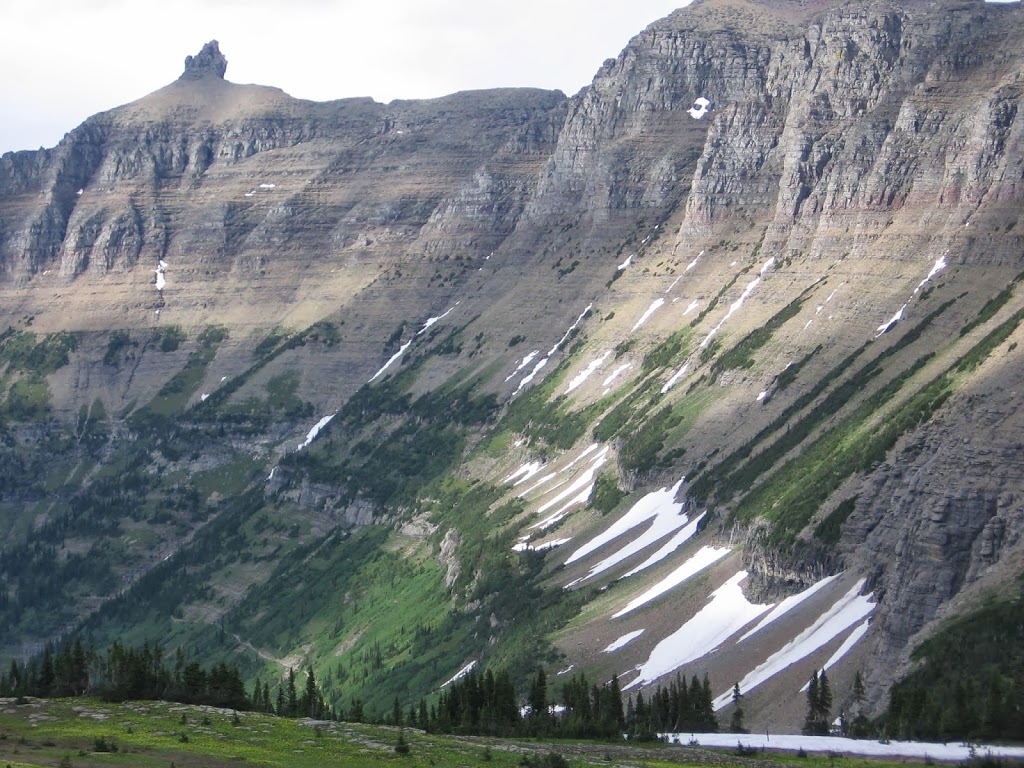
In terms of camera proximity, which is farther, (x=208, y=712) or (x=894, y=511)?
(x=894, y=511)

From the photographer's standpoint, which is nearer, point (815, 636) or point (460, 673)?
point (815, 636)

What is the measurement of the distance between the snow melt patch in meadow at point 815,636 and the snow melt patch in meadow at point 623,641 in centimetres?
2031

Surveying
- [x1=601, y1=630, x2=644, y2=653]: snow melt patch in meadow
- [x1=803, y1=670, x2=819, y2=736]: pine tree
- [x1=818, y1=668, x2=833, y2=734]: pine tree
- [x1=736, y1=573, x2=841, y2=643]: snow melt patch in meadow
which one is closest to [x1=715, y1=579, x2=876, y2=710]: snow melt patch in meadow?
[x1=736, y1=573, x2=841, y2=643]: snow melt patch in meadow

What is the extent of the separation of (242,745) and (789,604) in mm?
68171

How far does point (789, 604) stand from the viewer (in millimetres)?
139250

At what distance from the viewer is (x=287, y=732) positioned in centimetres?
8506

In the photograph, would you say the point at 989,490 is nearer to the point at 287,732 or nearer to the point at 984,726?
the point at 984,726

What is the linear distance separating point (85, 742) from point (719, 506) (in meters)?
98.1

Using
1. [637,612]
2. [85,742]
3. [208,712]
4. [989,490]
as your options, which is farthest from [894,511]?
[85,742]

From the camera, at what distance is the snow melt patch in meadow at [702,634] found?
140 meters

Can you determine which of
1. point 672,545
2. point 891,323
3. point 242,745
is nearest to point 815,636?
point 672,545

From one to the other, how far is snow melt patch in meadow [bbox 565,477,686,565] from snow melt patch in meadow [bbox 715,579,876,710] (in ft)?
159

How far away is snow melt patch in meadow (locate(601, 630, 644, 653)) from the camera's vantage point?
150250mm

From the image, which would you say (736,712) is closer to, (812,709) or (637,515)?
(812,709)
